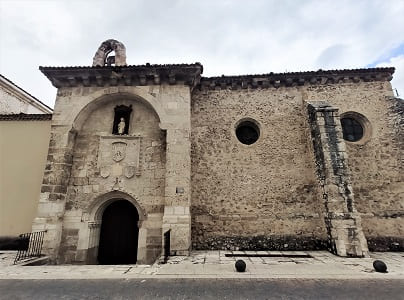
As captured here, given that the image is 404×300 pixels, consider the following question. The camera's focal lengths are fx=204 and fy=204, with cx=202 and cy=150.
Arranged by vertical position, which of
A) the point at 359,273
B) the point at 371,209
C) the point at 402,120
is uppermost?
the point at 402,120

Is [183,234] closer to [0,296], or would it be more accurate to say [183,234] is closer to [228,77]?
[0,296]

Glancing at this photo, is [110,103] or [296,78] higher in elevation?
[296,78]

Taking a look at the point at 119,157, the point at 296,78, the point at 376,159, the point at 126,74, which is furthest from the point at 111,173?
the point at 376,159

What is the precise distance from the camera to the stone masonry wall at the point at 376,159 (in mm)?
6969

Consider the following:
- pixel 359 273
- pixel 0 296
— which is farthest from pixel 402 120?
pixel 0 296

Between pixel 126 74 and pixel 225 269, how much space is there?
703 centimetres

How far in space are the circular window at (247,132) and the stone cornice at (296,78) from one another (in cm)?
158

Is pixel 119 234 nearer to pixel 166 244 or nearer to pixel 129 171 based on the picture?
pixel 129 171

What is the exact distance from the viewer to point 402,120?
772 cm

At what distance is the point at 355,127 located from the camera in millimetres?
8086

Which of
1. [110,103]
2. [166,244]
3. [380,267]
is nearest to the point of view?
[380,267]

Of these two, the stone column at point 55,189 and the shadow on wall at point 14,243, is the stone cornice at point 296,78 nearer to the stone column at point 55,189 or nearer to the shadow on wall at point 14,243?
the stone column at point 55,189

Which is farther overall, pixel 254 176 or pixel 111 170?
pixel 254 176

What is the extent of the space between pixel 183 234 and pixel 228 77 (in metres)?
6.21
